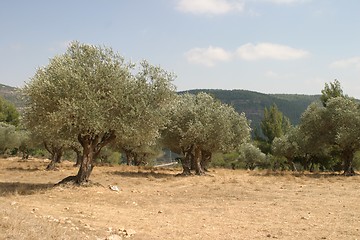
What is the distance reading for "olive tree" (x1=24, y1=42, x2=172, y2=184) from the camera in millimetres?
21500

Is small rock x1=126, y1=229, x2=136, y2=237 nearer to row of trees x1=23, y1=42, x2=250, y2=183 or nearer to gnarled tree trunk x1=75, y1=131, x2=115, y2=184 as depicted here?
row of trees x1=23, y1=42, x2=250, y2=183

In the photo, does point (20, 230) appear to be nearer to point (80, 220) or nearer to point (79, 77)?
point (80, 220)

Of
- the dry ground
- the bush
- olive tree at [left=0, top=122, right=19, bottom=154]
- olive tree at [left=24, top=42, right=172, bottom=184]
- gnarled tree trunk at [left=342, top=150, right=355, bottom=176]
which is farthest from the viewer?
the bush

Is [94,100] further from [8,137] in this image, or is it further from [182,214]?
[8,137]

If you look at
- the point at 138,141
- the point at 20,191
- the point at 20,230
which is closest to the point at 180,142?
the point at 138,141

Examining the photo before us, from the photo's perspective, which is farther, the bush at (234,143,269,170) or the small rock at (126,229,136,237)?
the bush at (234,143,269,170)

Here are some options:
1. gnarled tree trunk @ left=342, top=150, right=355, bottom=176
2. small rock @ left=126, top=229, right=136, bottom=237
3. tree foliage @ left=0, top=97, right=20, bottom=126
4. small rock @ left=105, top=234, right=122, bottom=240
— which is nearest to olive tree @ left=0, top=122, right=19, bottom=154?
tree foliage @ left=0, top=97, right=20, bottom=126

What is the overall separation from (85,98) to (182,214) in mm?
10021

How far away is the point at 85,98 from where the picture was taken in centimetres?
2183

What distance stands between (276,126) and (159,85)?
53.7m

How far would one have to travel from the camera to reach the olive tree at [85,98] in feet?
70.5

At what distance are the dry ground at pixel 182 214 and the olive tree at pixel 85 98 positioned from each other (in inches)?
143

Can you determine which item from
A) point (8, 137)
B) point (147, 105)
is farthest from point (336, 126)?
point (8, 137)

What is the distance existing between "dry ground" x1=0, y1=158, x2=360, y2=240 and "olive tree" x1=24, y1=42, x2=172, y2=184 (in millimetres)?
3640
